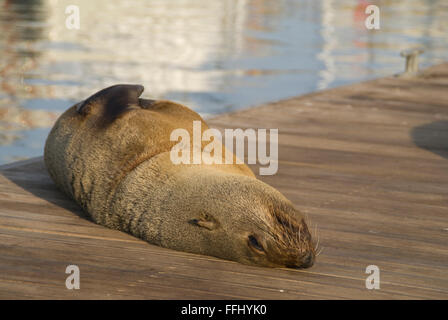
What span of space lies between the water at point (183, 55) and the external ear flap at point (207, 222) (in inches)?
301

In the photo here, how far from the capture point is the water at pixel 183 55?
1669 centimetres

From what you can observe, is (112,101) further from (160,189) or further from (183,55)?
(183,55)

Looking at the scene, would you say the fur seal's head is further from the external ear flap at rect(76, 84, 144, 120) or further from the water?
the water

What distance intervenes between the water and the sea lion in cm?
627

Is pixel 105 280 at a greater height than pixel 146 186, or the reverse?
pixel 146 186

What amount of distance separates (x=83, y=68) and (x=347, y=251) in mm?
15997

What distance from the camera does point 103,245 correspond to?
509cm

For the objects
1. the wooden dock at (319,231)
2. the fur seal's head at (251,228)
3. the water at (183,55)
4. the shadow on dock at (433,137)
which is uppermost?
the fur seal's head at (251,228)

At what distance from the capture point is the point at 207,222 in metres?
4.71

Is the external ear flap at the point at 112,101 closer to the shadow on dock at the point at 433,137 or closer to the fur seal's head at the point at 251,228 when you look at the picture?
the fur seal's head at the point at 251,228

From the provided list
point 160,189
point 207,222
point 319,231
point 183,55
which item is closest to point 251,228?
point 207,222

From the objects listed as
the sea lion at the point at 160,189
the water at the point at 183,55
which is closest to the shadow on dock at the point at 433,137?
the sea lion at the point at 160,189

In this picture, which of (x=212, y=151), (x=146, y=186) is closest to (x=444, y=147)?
(x=212, y=151)

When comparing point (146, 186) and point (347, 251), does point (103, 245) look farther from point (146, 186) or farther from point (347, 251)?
point (347, 251)
